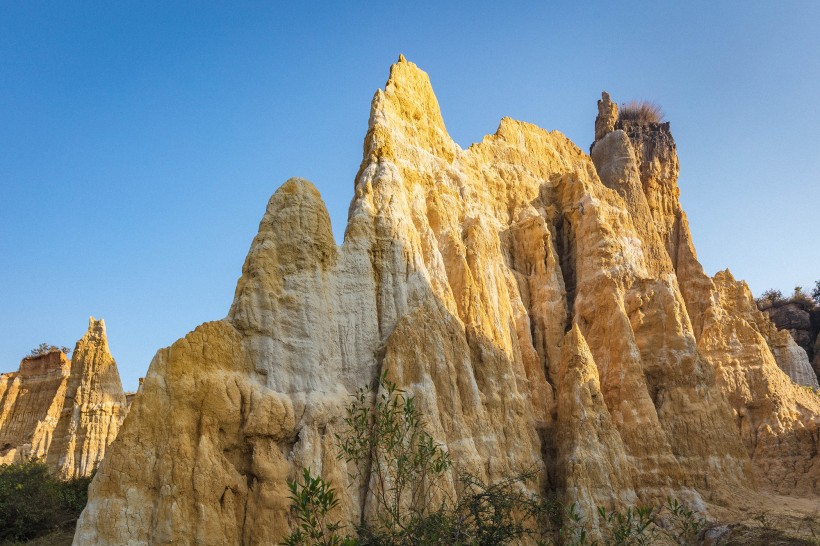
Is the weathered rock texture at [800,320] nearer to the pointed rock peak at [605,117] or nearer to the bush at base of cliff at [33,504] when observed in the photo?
the pointed rock peak at [605,117]

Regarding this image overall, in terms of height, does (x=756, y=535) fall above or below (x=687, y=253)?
below

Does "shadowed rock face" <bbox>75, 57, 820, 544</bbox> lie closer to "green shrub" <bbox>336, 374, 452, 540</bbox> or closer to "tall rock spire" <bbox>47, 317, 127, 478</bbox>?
"green shrub" <bbox>336, 374, 452, 540</bbox>

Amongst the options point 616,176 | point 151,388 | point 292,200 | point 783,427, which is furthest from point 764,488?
point 151,388

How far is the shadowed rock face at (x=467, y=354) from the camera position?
15.7 meters

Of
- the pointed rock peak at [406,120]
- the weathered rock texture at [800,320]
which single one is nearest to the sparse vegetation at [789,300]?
the weathered rock texture at [800,320]

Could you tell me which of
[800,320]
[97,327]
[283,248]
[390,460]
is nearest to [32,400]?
[97,327]

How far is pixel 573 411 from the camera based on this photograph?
24.5 meters

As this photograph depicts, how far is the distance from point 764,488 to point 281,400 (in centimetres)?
2476

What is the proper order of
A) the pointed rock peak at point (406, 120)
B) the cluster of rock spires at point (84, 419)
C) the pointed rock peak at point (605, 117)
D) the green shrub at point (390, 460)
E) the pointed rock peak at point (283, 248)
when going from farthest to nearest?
the pointed rock peak at point (605, 117), the cluster of rock spires at point (84, 419), the pointed rock peak at point (406, 120), the pointed rock peak at point (283, 248), the green shrub at point (390, 460)

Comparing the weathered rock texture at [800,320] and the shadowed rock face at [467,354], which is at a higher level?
the weathered rock texture at [800,320]

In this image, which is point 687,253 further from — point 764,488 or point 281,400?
point 281,400

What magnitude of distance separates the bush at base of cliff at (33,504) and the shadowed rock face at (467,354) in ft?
46.9

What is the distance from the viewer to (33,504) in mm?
26719

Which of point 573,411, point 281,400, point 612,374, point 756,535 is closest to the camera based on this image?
point 281,400
